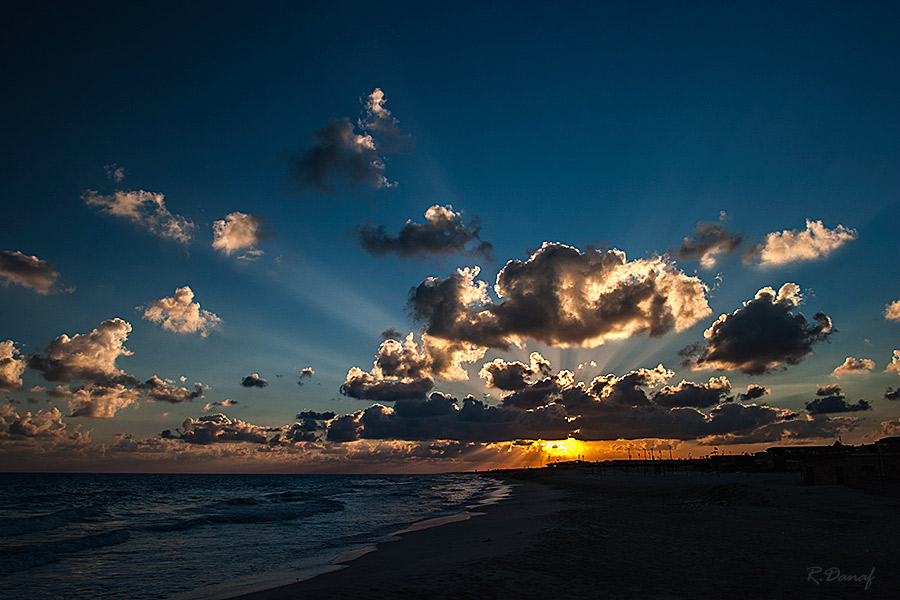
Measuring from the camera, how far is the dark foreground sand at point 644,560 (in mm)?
12445

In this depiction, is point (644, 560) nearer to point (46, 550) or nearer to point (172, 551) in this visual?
point (172, 551)

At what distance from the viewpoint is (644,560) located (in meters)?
16.0

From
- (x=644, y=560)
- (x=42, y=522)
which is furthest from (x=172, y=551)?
(x=42, y=522)

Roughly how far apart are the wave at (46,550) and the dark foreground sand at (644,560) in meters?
14.4

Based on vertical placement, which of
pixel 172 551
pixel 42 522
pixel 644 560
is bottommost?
pixel 42 522

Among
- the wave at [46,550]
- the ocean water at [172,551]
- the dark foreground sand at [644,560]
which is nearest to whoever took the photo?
the dark foreground sand at [644,560]

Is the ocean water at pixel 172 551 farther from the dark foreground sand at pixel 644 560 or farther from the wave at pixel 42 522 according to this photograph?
the dark foreground sand at pixel 644 560

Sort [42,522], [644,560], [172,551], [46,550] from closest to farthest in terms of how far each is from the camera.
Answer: [644,560]
[172,551]
[46,550]
[42,522]

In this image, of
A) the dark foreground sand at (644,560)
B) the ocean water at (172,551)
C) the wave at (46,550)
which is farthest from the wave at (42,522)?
the dark foreground sand at (644,560)

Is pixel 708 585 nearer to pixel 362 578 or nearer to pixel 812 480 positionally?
pixel 362 578

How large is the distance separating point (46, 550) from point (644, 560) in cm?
2841

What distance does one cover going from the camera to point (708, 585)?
1265 centimetres

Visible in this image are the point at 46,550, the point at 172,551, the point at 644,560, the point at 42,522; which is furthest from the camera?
the point at 42,522

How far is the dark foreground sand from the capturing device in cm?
1245
